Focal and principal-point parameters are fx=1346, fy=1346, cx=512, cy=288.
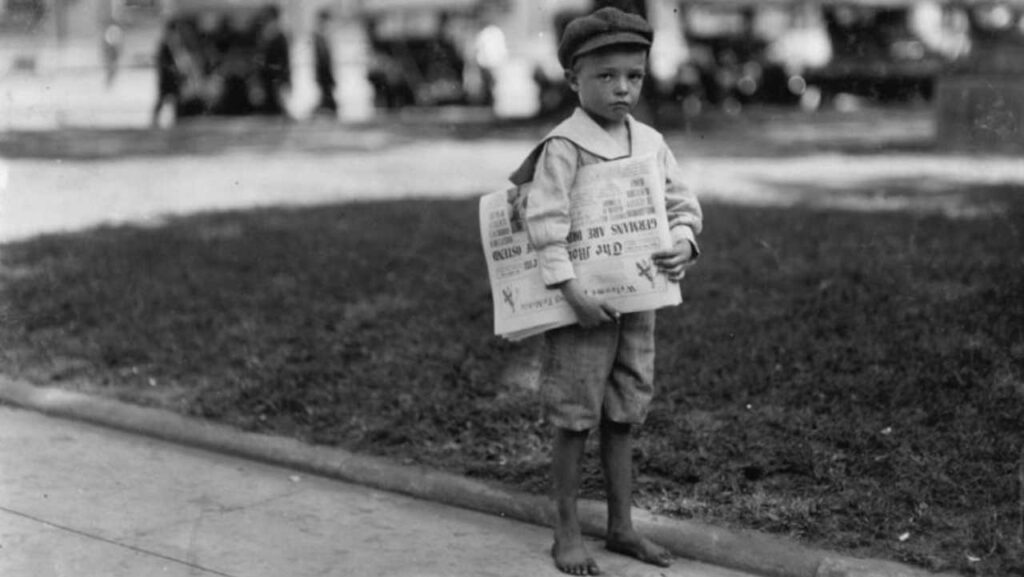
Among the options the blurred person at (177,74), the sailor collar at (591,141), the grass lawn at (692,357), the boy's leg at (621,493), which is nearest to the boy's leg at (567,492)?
the boy's leg at (621,493)

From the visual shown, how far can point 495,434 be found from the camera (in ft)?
18.1

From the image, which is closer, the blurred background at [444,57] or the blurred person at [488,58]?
the blurred background at [444,57]

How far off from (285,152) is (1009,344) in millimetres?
11234

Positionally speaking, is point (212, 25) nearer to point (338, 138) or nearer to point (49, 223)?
point (338, 138)

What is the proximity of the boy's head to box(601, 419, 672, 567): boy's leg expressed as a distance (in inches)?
40.3

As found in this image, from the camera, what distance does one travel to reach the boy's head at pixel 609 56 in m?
4.05

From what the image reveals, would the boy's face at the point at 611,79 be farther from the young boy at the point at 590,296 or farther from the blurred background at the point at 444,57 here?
the blurred background at the point at 444,57

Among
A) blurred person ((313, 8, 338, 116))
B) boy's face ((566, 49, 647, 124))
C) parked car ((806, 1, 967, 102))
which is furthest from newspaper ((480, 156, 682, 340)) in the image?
parked car ((806, 1, 967, 102))

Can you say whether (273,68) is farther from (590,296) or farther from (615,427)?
(590,296)

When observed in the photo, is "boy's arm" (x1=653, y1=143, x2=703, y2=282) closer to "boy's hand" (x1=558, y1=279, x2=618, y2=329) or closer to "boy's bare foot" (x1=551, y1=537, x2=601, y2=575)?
"boy's hand" (x1=558, y1=279, x2=618, y2=329)

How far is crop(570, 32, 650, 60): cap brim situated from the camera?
158 inches

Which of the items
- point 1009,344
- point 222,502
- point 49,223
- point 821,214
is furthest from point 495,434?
point 49,223

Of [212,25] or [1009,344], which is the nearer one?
[1009,344]

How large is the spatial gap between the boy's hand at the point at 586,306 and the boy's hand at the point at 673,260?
0.66 feet
